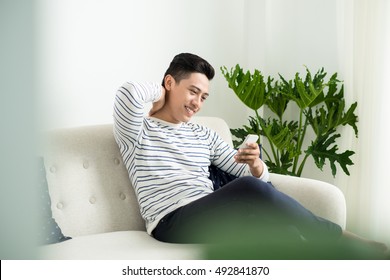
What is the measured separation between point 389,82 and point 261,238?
2439 mm

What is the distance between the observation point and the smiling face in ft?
6.07

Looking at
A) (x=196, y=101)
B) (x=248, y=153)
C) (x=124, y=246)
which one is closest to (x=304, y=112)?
(x=196, y=101)

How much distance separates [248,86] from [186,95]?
1.06 m

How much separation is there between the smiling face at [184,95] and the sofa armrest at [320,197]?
43 cm

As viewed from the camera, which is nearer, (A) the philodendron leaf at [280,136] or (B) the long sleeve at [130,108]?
(B) the long sleeve at [130,108]

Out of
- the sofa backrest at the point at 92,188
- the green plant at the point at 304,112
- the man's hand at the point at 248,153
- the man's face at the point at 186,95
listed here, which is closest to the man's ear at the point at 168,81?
the man's face at the point at 186,95

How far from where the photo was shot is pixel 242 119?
3.34m

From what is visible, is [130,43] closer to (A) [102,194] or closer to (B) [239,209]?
(A) [102,194]

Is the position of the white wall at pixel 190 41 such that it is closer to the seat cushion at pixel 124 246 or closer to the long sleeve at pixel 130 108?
the long sleeve at pixel 130 108

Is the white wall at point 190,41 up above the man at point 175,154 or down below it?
above

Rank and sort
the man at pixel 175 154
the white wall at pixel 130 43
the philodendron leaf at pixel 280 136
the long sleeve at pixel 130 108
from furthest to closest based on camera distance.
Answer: the philodendron leaf at pixel 280 136 < the white wall at pixel 130 43 < the long sleeve at pixel 130 108 < the man at pixel 175 154

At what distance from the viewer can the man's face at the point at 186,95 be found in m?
1.85

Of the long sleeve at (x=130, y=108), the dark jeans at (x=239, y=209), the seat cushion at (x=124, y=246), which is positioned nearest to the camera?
the dark jeans at (x=239, y=209)

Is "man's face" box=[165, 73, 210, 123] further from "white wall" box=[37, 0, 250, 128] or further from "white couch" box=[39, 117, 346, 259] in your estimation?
"white wall" box=[37, 0, 250, 128]
